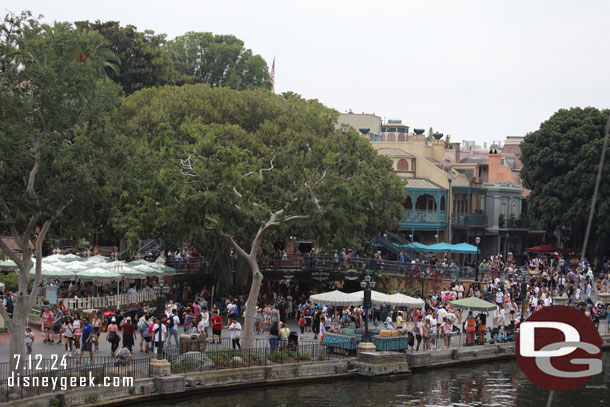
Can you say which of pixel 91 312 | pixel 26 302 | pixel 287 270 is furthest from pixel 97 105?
pixel 287 270

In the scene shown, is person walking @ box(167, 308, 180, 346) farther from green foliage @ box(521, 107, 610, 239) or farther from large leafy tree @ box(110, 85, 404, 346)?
green foliage @ box(521, 107, 610, 239)

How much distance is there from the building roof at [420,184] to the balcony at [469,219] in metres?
3.33

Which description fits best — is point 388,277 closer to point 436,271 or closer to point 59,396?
point 436,271

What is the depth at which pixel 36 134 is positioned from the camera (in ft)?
70.2

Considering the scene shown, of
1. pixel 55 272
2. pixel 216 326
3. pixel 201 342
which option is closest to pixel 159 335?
pixel 201 342

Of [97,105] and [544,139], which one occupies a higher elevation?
[544,139]

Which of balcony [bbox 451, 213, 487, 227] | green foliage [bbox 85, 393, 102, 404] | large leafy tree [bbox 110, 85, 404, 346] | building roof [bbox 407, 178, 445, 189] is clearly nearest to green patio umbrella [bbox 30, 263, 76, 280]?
large leafy tree [bbox 110, 85, 404, 346]

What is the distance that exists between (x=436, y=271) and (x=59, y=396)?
31.5 metres

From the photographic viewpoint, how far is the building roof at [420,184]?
61656 mm

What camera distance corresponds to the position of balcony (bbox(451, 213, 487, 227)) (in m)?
63.4

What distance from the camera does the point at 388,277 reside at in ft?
157

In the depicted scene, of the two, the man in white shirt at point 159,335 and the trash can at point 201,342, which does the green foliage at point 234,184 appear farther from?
the trash can at point 201,342

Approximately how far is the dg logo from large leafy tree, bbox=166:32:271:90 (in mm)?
88478

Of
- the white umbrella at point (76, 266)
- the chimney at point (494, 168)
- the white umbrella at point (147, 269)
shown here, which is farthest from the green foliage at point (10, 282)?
the chimney at point (494, 168)
